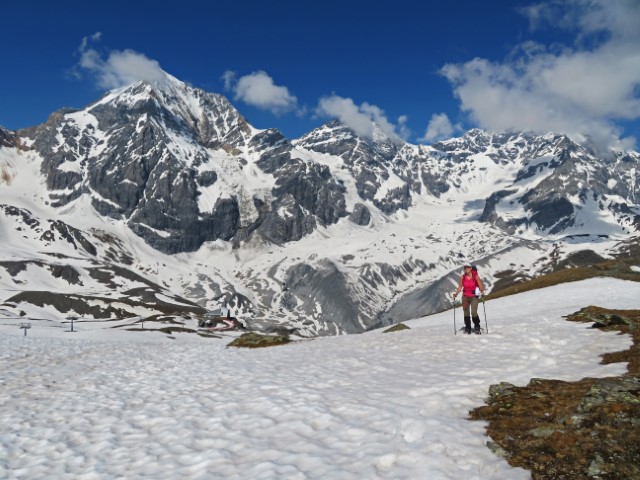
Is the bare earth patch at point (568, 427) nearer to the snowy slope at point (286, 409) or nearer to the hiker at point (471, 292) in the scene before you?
the snowy slope at point (286, 409)

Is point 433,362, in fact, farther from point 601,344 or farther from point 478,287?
point 478,287

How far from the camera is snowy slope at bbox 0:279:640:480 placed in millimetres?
10500

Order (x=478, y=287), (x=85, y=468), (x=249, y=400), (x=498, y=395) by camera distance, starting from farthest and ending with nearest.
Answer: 1. (x=478, y=287)
2. (x=249, y=400)
3. (x=498, y=395)
4. (x=85, y=468)

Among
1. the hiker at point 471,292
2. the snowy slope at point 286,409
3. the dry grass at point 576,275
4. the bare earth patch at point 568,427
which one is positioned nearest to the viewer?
the bare earth patch at point 568,427

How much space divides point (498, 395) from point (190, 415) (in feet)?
28.4

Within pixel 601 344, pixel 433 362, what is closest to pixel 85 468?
pixel 433 362

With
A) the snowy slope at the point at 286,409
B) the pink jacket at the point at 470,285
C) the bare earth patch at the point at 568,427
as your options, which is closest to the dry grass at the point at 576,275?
the pink jacket at the point at 470,285

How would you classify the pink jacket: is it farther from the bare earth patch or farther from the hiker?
the bare earth patch

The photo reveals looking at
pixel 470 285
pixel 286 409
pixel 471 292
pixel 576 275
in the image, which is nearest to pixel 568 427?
pixel 286 409

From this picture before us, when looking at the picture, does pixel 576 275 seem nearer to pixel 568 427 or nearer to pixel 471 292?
pixel 471 292

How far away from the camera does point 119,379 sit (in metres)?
21.6

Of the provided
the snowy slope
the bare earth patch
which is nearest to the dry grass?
the snowy slope

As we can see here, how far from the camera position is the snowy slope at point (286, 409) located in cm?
1050

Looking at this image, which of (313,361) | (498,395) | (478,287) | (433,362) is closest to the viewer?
(498,395)
